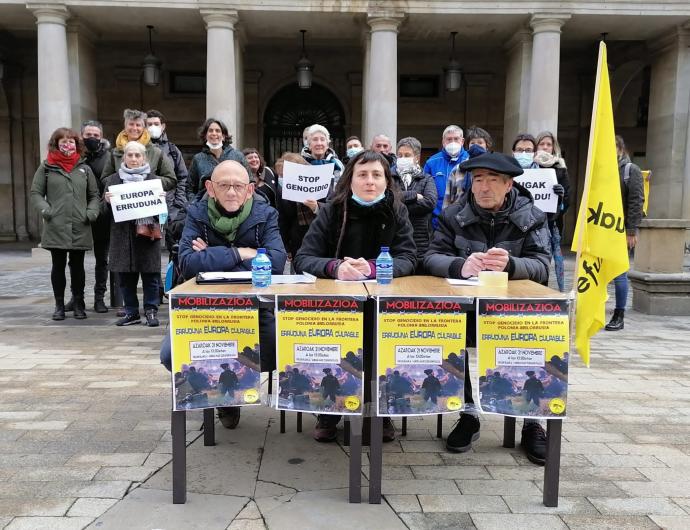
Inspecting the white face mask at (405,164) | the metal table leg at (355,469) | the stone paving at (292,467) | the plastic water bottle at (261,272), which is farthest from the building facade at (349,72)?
the metal table leg at (355,469)

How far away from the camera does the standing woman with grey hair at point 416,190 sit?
17.1 feet

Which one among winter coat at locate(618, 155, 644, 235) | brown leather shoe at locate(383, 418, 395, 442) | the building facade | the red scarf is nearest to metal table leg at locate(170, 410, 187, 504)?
brown leather shoe at locate(383, 418, 395, 442)

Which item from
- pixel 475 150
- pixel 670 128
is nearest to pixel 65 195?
pixel 475 150

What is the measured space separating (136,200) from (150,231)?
13.8 inches

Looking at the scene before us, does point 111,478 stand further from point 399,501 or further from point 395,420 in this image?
point 395,420

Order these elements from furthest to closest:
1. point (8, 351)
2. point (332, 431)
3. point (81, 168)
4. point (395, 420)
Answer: point (81, 168), point (8, 351), point (395, 420), point (332, 431)

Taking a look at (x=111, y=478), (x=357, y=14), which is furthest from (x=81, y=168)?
(x=357, y=14)

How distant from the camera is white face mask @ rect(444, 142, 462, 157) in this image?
632cm

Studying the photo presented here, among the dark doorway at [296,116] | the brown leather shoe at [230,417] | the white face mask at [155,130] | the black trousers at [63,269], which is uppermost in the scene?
the dark doorway at [296,116]

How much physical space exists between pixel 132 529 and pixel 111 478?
55 centimetres

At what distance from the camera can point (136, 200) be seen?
6160 mm

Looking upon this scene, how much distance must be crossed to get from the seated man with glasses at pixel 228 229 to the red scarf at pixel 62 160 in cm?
372

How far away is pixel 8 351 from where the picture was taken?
5504 mm

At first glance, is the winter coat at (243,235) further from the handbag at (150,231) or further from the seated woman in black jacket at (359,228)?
the handbag at (150,231)
